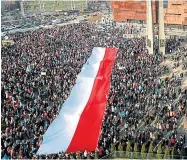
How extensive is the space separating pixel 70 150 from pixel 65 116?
8.00 feet

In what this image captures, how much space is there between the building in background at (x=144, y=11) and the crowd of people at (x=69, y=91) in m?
11.5

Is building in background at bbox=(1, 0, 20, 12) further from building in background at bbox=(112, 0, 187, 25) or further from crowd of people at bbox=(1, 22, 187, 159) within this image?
crowd of people at bbox=(1, 22, 187, 159)

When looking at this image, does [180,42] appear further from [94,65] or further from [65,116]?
[65,116]

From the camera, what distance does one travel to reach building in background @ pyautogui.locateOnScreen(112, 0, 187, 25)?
49375 mm

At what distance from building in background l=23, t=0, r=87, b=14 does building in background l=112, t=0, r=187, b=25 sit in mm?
59195

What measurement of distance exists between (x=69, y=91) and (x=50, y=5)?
327ft

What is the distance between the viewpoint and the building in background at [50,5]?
12000cm

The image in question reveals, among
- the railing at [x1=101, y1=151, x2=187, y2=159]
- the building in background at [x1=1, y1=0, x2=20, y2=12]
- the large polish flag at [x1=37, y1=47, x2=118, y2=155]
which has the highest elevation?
the large polish flag at [x1=37, y1=47, x2=118, y2=155]

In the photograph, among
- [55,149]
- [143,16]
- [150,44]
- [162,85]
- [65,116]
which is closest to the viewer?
[55,149]

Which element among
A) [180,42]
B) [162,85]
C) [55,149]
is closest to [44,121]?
[55,149]

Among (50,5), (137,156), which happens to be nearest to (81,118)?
(137,156)

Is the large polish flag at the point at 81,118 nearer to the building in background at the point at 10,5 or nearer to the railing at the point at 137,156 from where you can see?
the railing at the point at 137,156

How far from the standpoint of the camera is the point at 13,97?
2409 centimetres

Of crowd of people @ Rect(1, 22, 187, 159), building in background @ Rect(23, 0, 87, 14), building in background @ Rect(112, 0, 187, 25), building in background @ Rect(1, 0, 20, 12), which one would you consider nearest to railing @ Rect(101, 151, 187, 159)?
crowd of people @ Rect(1, 22, 187, 159)
